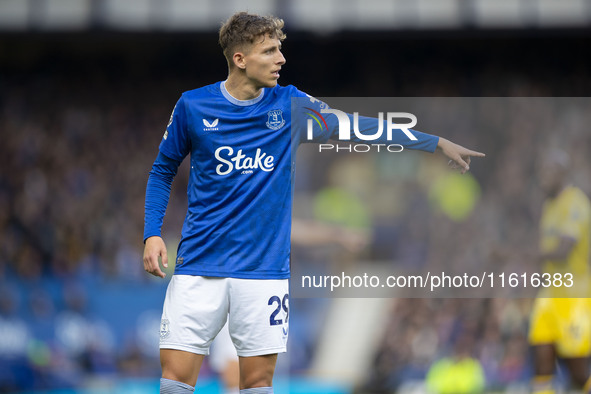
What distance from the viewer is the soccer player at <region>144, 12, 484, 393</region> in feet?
11.2

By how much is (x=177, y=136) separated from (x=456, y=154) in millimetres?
1251

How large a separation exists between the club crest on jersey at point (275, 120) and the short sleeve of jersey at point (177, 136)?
0.37 m

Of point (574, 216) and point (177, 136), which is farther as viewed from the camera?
point (574, 216)

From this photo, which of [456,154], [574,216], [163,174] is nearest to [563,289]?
[574,216]

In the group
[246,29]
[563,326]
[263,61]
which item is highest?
[246,29]

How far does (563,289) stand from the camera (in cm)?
633

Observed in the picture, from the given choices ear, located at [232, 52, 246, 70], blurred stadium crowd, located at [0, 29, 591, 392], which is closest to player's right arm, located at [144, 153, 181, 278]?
ear, located at [232, 52, 246, 70]

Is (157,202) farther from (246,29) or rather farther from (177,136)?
(246,29)

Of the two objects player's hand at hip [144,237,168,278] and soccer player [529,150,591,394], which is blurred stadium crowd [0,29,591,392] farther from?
player's hand at hip [144,237,168,278]

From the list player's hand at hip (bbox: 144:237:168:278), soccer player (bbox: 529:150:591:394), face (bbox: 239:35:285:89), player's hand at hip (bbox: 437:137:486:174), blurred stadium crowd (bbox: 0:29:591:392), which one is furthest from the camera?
blurred stadium crowd (bbox: 0:29:591:392)

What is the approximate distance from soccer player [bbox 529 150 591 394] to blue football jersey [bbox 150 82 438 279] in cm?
330

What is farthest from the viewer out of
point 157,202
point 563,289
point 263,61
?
point 563,289

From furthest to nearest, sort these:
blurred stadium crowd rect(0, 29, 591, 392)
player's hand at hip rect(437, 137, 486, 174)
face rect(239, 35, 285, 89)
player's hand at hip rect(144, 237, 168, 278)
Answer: blurred stadium crowd rect(0, 29, 591, 392), player's hand at hip rect(437, 137, 486, 174), face rect(239, 35, 285, 89), player's hand at hip rect(144, 237, 168, 278)

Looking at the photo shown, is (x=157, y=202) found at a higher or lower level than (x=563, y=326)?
higher
